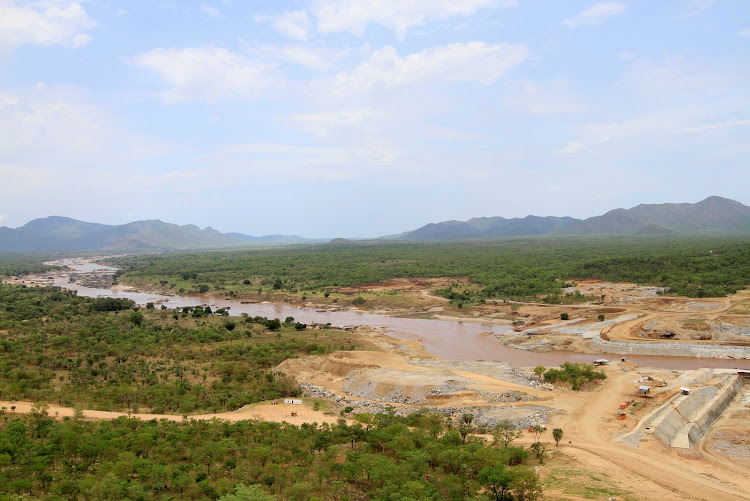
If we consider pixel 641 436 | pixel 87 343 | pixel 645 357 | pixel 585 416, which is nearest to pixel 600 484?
pixel 641 436

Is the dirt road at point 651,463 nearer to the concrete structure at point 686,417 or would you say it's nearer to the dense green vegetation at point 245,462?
the concrete structure at point 686,417

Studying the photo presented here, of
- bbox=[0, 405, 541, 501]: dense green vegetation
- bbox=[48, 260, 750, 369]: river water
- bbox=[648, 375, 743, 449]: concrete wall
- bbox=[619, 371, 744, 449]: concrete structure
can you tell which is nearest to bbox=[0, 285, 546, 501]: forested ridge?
bbox=[0, 405, 541, 501]: dense green vegetation

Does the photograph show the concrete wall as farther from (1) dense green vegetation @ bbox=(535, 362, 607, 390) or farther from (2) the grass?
(2) the grass

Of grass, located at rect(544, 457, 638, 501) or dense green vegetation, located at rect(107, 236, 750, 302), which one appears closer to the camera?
grass, located at rect(544, 457, 638, 501)

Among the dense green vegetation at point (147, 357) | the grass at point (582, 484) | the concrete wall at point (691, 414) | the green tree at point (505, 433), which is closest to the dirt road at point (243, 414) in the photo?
the dense green vegetation at point (147, 357)

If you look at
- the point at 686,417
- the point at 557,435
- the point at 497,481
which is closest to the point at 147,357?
the point at 497,481
